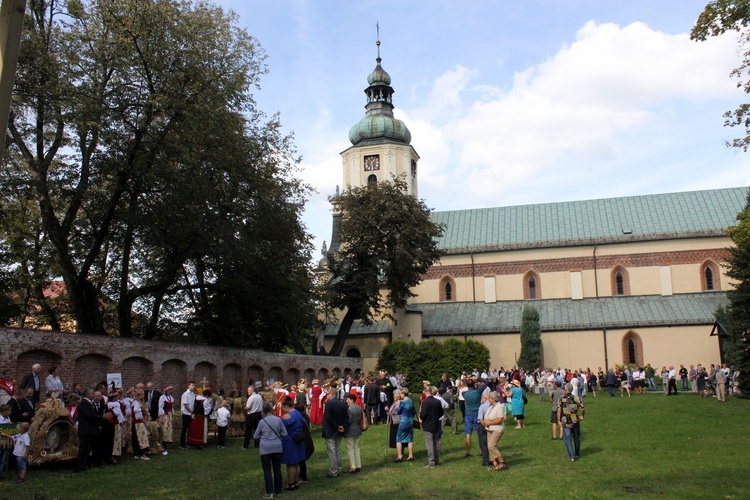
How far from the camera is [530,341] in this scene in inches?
1700

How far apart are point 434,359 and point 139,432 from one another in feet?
93.9

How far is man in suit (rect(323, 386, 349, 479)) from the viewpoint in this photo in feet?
41.7

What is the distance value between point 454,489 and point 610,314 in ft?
121

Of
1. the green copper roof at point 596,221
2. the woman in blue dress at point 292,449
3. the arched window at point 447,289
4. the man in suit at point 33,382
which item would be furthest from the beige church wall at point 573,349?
the man in suit at point 33,382

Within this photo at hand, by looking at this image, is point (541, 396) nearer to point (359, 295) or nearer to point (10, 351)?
point (359, 295)

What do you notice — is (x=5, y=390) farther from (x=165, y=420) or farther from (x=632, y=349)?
(x=632, y=349)

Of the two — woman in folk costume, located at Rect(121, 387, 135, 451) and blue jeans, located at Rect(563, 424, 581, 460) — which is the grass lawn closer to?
blue jeans, located at Rect(563, 424, 581, 460)

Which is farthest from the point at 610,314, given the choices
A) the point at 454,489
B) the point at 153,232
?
the point at 454,489

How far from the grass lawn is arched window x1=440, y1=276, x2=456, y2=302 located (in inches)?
1260

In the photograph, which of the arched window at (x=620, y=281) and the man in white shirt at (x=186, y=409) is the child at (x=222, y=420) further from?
the arched window at (x=620, y=281)

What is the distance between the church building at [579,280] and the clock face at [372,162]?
3.4 inches

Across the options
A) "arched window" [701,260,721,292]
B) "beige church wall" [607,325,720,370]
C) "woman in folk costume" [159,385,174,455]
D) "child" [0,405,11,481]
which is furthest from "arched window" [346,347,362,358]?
"child" [0,405,11,481]

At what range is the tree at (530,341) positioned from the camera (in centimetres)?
4294

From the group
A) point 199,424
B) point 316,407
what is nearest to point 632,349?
point 316,407
